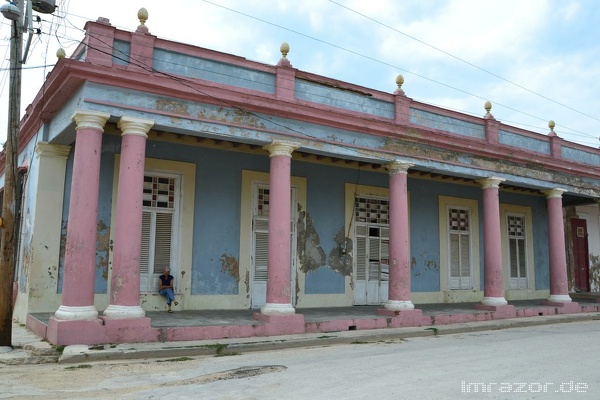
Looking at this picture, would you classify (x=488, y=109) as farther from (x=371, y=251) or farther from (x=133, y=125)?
(x=133, y=125)

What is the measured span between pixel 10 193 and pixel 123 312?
8.00 feet

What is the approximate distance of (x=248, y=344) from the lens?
827cm

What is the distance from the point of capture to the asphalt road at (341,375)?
5.17m

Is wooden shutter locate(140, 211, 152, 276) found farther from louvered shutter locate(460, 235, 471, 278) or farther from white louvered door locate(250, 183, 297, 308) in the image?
louvered shutter locate(460, 235, 471, 278)

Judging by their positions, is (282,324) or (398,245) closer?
(282,324)

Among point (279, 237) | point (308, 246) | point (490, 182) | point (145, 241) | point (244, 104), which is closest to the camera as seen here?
point (244, 104)

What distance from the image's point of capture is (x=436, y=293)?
47.3ft

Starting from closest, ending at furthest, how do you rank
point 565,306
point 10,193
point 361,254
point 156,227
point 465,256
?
Answer: point 10,193 < point 156,227 < point 361,254 < point 565,306 < point 465,256

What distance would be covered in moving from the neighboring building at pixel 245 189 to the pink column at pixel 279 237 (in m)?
0.03

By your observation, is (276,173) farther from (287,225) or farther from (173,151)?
(173,151)

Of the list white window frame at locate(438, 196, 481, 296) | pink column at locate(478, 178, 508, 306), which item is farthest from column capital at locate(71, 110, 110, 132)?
white window frame at locate(438, 196, 481, 296)

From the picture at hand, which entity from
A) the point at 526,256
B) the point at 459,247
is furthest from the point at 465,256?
the point at 526,256

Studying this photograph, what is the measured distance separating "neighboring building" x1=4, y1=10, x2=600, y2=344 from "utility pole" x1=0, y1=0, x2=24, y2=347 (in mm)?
628

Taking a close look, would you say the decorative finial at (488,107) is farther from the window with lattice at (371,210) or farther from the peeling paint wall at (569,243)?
the peeling paint wall at (569,243)
